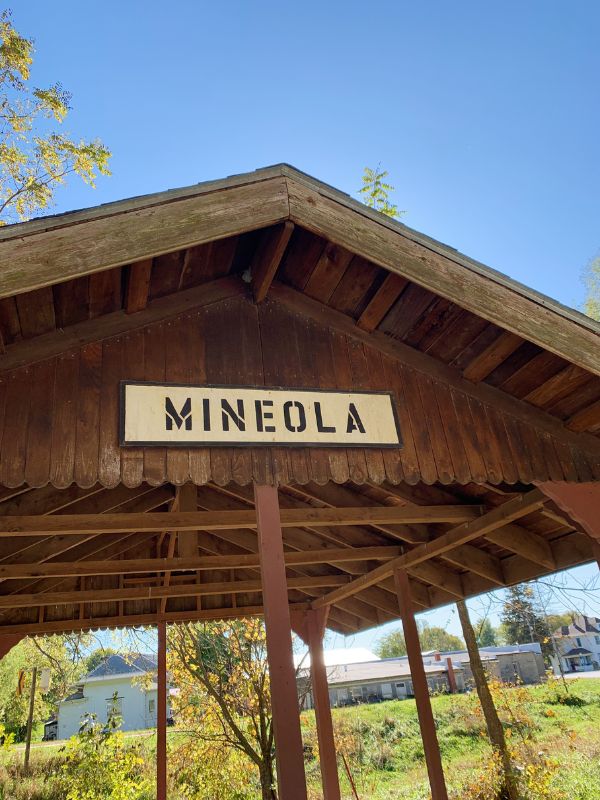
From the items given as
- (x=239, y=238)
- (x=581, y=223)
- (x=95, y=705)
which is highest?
(x=581, y=223)

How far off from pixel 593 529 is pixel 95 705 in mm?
37070

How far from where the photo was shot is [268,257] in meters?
3.53

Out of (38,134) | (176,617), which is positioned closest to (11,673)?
(176,617)

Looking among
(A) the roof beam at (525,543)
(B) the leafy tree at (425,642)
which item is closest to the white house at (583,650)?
(B) the leafy tree at (425,642)

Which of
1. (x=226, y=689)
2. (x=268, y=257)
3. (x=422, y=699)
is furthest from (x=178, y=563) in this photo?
(x=226, y=689)

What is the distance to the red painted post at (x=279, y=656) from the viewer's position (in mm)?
2504

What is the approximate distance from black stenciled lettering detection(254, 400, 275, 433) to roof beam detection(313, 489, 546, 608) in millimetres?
2344

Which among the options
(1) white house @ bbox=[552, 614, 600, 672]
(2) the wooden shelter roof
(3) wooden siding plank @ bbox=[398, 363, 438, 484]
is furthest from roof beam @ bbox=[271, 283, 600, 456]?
(1) white house @ bbox=[552, 614, 600, 672]

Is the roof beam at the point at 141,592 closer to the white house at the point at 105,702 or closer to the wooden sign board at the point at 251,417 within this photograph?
the wooden sign board at the point at 251,417

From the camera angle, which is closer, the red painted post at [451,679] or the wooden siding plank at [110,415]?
the wooden siding plank at [110,415]

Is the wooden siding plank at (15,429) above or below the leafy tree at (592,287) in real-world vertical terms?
below

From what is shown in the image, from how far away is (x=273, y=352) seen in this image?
12.1 ft

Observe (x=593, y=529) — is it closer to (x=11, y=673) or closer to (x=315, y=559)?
(x=315, y=559)

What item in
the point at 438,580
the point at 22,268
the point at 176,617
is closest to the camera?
the point at 22,268
